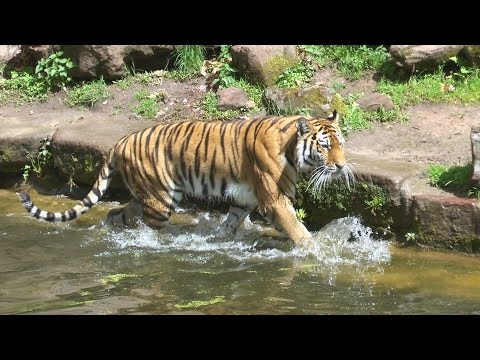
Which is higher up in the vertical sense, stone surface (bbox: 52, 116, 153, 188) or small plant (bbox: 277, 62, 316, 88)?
small plant (bbox: 277, 62, 316, 88)

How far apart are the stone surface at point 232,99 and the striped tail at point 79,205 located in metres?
2.00

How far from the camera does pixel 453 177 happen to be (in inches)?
232

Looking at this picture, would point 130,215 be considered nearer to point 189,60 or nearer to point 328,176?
point 328,176

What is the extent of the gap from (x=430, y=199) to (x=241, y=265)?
1.56 m

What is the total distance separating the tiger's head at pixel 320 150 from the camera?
558 cm

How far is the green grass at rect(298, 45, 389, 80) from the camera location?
333 inches

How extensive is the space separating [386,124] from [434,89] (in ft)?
2.67

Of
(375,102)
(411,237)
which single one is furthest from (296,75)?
(411,237)

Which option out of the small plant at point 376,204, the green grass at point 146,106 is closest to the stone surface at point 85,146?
the green grass at point 146,106

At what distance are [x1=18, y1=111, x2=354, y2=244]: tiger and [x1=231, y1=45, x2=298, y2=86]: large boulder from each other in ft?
7.19

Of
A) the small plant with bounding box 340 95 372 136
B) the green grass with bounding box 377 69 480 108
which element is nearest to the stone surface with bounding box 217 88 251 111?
the small plant with bounding box 340 95 372 136

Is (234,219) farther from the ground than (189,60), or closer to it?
closer to it

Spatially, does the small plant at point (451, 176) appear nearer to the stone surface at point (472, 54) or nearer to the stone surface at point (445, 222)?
the stone surface at point (445, 222)

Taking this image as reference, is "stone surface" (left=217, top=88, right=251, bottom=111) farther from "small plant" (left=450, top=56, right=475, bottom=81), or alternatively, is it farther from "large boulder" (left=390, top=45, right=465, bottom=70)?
"small plant" (left=450, top=56, right=475, bottom=81)
